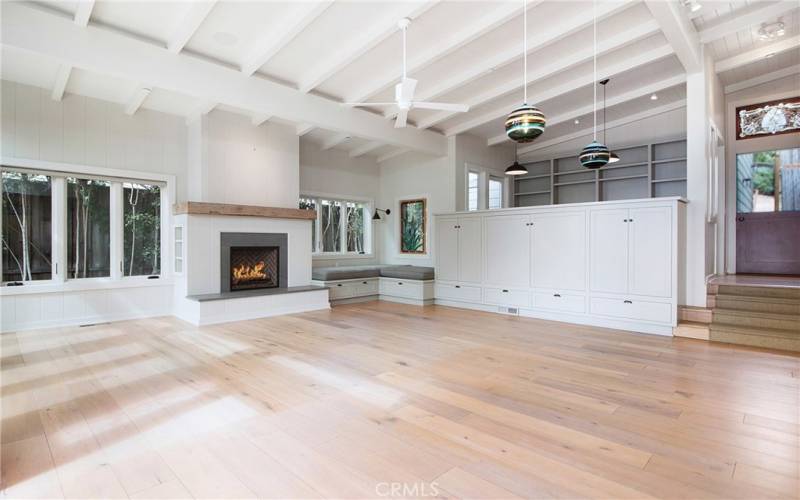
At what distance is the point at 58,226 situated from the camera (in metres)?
5.57

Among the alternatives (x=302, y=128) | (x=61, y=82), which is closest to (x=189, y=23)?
(x=61, y=82)

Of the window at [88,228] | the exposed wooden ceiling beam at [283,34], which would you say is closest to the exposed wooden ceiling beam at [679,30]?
the exposed wooden ceiling beam at [283,34]

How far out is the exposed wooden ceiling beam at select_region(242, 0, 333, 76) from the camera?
4.08 meters

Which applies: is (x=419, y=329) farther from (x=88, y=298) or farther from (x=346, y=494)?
(x=88, y=298)

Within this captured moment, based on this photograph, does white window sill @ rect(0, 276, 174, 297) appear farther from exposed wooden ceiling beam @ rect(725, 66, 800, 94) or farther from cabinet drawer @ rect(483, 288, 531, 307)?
exposed wooden ceiling beam @ rect(725, 66, 800, 94)

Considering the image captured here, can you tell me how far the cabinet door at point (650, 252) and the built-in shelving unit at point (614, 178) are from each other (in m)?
3.63

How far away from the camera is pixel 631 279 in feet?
17.8

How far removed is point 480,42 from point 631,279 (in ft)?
12.0

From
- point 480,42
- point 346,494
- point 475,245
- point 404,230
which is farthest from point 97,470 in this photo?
point 404,230

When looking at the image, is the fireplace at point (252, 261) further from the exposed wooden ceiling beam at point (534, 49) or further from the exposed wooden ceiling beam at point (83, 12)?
the exposed wooden ceiling beam at point (534, 49)

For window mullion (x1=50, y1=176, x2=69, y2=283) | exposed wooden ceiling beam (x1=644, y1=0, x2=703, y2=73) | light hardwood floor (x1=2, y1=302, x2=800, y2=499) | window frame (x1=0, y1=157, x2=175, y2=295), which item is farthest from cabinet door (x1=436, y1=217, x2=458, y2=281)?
window mullion (x1=50, y1=176, x2=69, y2=283)

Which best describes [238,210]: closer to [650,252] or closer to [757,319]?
[650,252]

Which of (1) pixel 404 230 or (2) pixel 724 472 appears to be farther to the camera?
(1) pixel 404 230

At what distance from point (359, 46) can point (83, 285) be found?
16.3 ft
